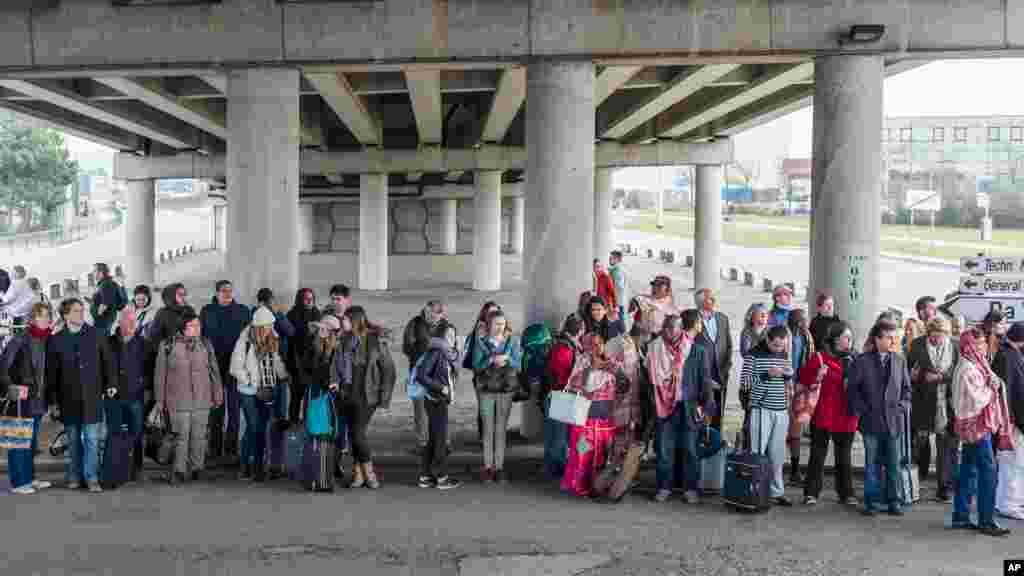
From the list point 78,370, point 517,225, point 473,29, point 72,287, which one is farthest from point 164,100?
point 517,225

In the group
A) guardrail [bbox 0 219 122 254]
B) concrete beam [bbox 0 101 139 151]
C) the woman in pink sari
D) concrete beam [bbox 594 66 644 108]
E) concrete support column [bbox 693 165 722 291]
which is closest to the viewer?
the woman in pink sari

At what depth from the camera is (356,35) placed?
13461 millimetres

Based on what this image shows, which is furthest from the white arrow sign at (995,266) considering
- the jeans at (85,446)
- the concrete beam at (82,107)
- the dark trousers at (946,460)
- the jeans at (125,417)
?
the concrete beam at (82,107)

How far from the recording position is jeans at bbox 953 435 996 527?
9172mm

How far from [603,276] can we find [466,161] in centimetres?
2305

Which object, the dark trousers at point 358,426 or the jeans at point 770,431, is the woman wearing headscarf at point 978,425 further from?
the dark trousers at point 358,426

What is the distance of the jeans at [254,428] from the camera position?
10.9 meters

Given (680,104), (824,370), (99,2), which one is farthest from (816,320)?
(680,104)

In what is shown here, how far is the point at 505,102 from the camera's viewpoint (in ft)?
88.2

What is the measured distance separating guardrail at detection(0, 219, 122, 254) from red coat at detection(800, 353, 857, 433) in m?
65.3

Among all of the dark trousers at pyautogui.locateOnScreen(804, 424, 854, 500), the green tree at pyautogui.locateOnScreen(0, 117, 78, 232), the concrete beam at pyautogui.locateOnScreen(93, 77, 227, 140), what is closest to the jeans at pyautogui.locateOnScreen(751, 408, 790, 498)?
the dark trousers at pyautogui.locateOnScreen(804, 424, 854, 500)

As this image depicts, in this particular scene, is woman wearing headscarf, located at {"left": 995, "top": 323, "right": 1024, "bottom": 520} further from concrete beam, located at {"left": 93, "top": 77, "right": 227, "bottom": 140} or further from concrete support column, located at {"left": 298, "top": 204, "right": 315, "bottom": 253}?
concrete support column, located at {"left": 298, "top": 204, "right": 315, "bottom": 253}

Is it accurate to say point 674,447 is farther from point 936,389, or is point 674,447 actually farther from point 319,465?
point 319,465

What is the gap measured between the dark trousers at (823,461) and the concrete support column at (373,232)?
3377 centimetres
